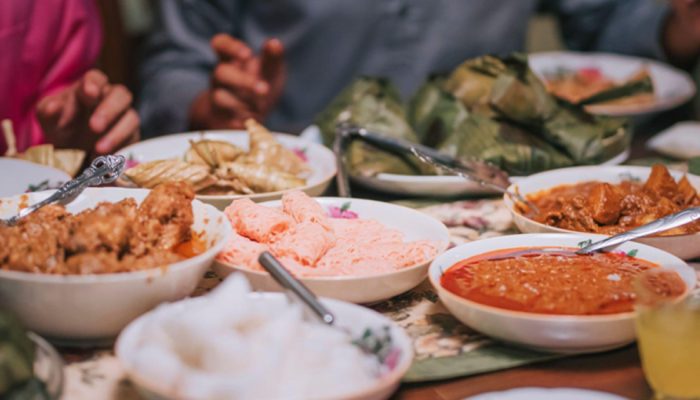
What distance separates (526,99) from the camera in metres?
2.30

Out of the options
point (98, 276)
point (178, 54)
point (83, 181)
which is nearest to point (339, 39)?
point (178, 54)

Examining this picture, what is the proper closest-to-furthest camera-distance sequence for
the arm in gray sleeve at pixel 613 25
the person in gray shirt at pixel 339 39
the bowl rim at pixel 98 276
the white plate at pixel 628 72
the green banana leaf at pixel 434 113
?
the bowl rim at pixel 98 276 < the green banana leaf at pixel 434 113 < the white plate at pixel 628 72 < the person in gray shirt at pixel 339 39 < the arm in gray sleeve at pixel 613 25

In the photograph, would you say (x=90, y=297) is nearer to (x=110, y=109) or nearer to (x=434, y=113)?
(x=110, y=109)

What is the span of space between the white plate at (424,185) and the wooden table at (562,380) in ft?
2.88

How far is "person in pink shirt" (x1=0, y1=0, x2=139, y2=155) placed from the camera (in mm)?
2227

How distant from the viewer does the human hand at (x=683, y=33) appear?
3.32 meters

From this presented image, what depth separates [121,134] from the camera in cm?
223

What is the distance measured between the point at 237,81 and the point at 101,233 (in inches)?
62.8

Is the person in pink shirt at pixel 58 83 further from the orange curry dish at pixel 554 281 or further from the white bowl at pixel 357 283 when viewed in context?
the orange curry dish at pixel 554 281

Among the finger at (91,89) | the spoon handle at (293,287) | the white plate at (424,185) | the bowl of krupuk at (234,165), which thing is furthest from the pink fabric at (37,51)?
the spoon handle at (293,287)

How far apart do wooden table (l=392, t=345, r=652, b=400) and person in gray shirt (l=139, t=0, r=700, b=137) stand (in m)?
2.35

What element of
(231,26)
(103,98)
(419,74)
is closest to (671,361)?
(103,98)

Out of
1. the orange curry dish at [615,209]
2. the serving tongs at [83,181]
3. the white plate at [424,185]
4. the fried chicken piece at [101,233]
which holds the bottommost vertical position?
the white plate at [424,185]

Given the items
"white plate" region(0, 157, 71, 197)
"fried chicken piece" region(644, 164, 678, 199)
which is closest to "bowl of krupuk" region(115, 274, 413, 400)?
"white plate" region(0, 157, 71, 197)
